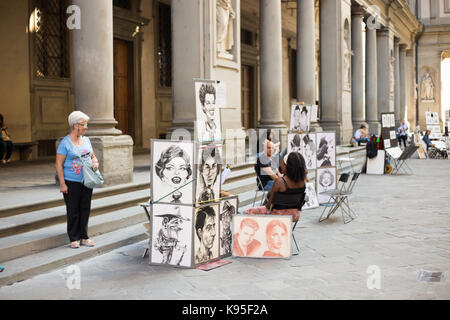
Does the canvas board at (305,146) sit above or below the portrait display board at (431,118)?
below

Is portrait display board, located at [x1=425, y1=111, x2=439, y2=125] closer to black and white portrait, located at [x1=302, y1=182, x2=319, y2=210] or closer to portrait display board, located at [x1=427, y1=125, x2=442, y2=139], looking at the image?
portrait display board, located at [x1=427, y1=125, x2=442, y2=139]

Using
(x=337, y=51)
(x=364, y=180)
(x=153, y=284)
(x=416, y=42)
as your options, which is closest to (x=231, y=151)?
(x=364, y=180)

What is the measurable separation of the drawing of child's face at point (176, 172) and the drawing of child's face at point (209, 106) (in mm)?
1005

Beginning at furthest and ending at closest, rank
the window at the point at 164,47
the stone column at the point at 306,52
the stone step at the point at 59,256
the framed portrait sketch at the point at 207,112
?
the window at the point at 164,47, the stone column at the point at 306,52, the framed portrait sketch at the point at 207,112, the stone step at the point at 59,256

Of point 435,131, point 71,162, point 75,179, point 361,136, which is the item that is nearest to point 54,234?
point 75,179

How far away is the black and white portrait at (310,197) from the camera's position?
959 centimetres

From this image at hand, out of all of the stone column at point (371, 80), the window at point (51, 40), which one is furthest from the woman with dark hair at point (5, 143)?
the stone column at point (371, 80)

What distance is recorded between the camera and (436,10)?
42.6 m

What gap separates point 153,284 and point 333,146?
5.93m

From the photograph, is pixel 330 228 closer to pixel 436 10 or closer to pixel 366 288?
pixel 366 288

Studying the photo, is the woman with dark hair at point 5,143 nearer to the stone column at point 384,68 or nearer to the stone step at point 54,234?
the stone step at point 54,234

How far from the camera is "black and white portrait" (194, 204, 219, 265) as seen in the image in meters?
5.75

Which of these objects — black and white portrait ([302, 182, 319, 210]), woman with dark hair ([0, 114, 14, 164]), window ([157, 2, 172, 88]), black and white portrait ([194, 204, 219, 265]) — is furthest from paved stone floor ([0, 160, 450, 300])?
window ([157, 2, 172, 88])

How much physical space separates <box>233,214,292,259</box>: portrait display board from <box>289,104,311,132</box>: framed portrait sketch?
568cm
